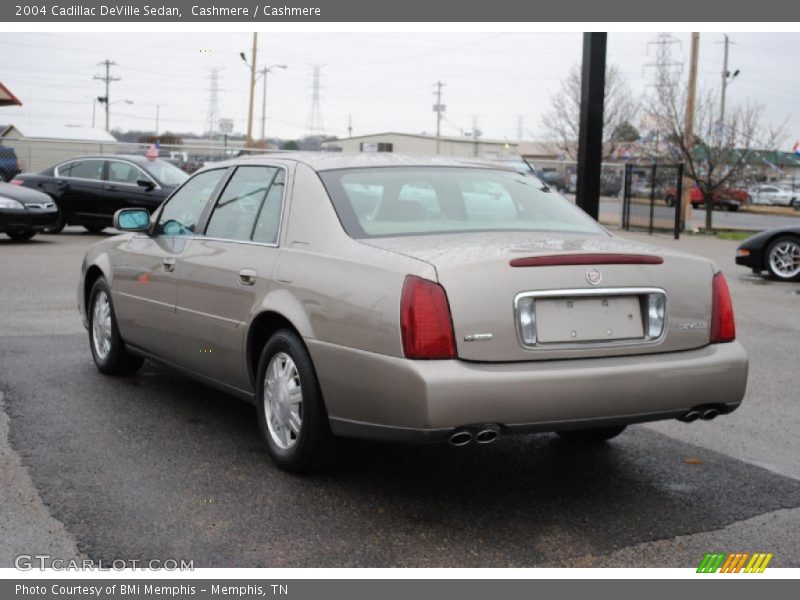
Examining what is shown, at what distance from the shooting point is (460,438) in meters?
4.22

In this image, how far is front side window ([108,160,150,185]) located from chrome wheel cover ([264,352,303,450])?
51.4 ft

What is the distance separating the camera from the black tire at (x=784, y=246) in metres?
15.5

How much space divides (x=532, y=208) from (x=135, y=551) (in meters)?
2.68

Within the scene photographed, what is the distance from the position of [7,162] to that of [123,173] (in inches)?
443

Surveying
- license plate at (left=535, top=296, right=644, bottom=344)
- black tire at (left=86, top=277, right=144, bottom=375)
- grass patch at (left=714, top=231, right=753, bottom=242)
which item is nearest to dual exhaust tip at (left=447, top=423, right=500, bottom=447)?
license plate at (left=535, top=296, right=644, bottom=344)

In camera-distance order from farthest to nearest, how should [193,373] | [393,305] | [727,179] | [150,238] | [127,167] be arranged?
[727,179] → [127,167] → [150,238] → [193,373] → [393,305]

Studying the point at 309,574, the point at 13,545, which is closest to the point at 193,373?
the point at 13,545

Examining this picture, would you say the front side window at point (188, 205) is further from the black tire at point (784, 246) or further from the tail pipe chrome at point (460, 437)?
the black tire at point (784, 246)

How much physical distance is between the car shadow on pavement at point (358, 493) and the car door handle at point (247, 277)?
2.94 feet

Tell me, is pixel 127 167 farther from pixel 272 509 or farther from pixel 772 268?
pixel 272 509

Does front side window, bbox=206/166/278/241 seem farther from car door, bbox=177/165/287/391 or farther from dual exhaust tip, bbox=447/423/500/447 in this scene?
dual exhaust tip, bbox=447/423/500/447

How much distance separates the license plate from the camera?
4.34 metres

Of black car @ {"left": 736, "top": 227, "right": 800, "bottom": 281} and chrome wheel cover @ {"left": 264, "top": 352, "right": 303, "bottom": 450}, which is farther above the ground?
black car @ {"left": 736, "top": 227, "right": 800, "bottom": 281}

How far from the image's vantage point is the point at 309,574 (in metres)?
3.70
